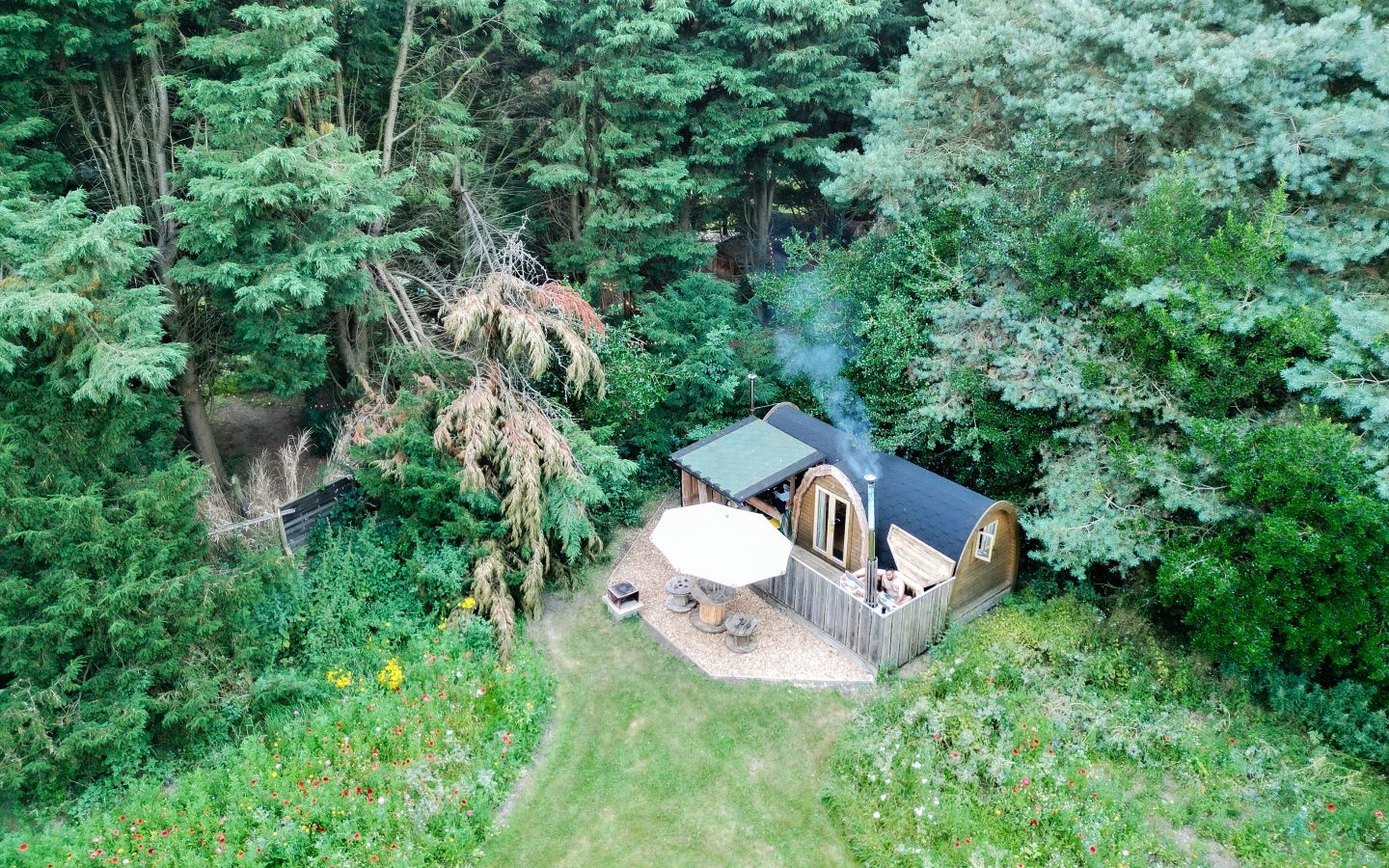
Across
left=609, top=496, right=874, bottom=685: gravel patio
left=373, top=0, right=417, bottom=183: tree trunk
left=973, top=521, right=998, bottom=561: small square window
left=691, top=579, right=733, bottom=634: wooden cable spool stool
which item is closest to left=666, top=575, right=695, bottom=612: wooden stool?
left=609, top=496, right=874, bottom=685: gravel patio

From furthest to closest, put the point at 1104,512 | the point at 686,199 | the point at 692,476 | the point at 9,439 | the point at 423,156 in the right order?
the point at 686,199 < the point at 423,156 < the point at 692,476 < the point at 1104,512 < the point at 9,439

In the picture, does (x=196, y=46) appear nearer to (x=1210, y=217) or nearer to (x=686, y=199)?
(x=686, y=199)

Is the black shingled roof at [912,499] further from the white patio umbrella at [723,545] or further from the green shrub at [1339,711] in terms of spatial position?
the green shrub at [1339,711]

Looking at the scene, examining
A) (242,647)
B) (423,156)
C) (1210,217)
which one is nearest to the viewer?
(242,647)

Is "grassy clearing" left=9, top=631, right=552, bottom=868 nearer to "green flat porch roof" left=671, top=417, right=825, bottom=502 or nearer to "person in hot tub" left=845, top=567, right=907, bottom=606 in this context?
"green flat porch roof" left=671, top=417, right=825, bottom=502

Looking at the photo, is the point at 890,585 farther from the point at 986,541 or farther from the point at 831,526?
the point at 986,541

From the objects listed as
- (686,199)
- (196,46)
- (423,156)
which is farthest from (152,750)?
(686,199)
